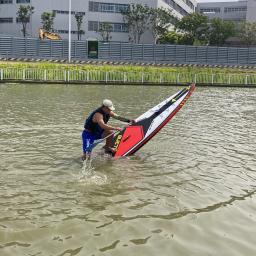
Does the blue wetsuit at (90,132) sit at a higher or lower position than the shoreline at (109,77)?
lower

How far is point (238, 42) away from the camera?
85125mm

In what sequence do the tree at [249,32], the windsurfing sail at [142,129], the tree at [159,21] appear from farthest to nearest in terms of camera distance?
the tree at [249,32]
the tree at [159,21]
the windsurfing sail at [142,129]

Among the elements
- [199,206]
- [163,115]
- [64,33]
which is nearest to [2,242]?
[199,206]

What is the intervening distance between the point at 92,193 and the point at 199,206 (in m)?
1.89

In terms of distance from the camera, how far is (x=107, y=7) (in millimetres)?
69750

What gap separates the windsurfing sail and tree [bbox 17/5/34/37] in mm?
57159

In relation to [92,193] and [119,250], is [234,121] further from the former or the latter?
[119,250]

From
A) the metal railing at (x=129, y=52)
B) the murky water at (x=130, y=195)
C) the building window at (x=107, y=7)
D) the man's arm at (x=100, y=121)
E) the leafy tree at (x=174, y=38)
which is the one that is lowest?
the murky water at (x=130, y=195)

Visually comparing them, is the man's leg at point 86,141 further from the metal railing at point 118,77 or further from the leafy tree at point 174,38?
the leafy tree at point 174,38

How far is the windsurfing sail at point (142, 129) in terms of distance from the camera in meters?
10.4

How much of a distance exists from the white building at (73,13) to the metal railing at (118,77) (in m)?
33.6

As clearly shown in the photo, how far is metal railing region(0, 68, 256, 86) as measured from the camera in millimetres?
33125

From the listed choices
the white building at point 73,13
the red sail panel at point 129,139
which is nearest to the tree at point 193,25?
the white building at point 73,13

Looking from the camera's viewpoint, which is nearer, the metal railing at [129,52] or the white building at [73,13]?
the metal railing at [129,52]
